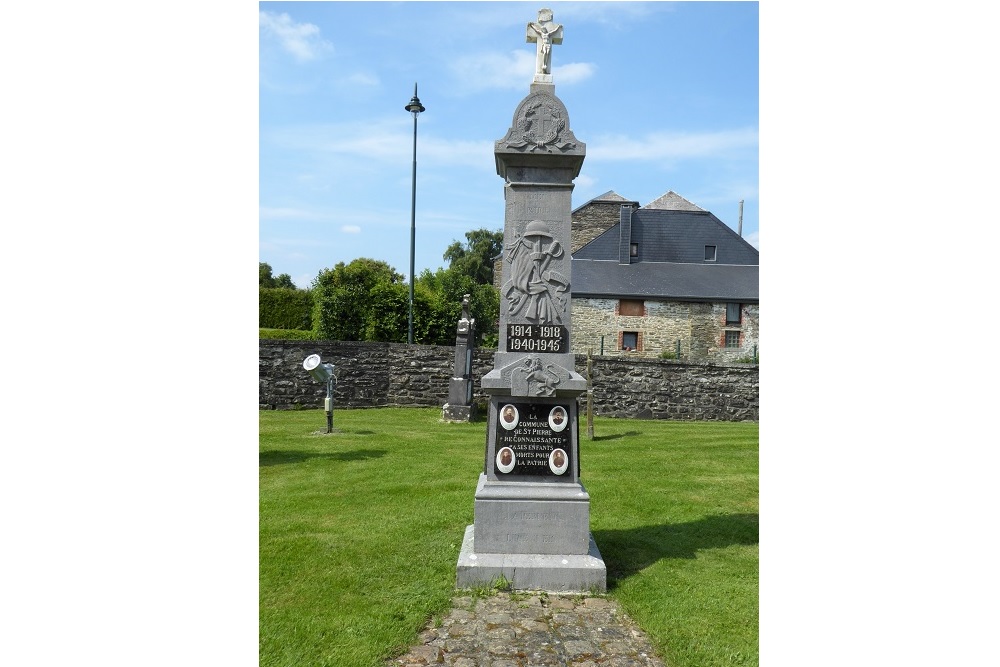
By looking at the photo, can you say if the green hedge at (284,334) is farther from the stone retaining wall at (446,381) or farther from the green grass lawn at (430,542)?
the green grass lawn at (430,542)

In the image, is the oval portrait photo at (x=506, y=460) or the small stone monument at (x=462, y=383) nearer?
the oval portrait photo at (x=506, y=460)

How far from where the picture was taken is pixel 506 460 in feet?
17.6

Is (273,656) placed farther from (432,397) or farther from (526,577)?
(432,397)

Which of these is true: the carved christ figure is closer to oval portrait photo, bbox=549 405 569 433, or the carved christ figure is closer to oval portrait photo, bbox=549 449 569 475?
oval portrait photo, bbox=549 405 569 433

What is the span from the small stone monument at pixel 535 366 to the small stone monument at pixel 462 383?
32.1ft

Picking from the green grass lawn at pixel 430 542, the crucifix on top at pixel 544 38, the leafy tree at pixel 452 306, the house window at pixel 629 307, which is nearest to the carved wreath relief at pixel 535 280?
the crucifix on top at pixel 544 38

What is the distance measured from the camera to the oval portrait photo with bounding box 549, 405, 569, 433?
535 centimetres

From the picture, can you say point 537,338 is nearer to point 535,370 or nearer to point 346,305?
point 535,370

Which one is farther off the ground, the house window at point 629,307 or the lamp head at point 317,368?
the house window at point 629,307

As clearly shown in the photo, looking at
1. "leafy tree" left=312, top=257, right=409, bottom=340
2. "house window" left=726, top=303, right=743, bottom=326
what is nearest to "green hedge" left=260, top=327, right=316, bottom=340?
"leafy tree" left=312, top=257, right=409, bottom=340

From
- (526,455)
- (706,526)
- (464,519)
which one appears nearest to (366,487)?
(464,519)

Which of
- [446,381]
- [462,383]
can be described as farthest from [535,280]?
[446,381]

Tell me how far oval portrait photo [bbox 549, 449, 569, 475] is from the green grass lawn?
95 centimetres

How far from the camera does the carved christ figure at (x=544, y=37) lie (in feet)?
18.0
